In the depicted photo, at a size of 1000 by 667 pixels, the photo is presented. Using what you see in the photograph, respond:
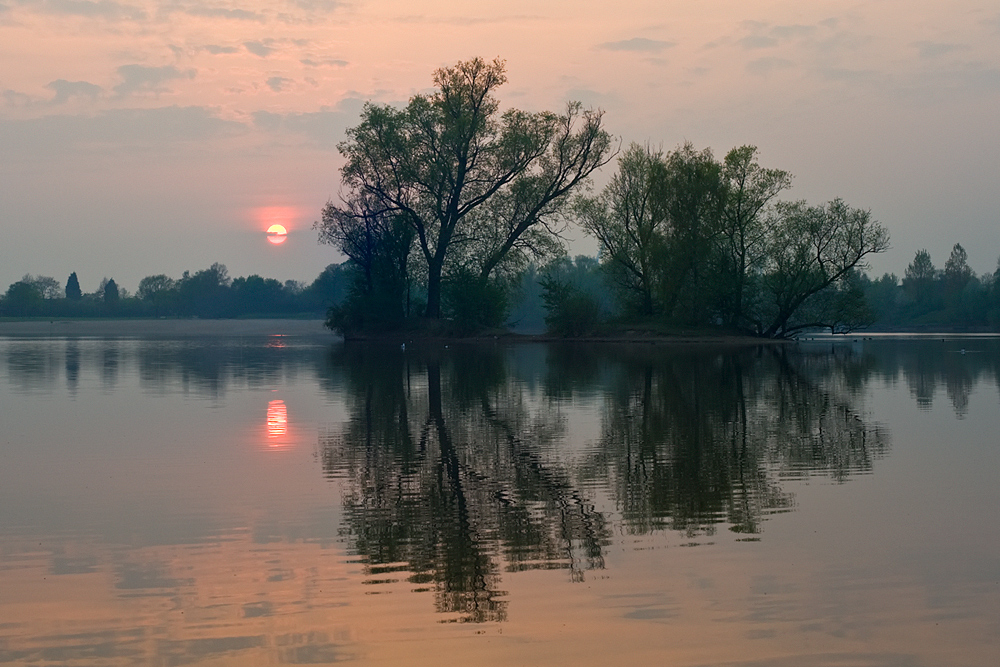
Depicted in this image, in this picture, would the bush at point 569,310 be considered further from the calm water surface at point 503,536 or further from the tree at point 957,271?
the tree at point 957,271

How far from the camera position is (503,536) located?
1073 cm

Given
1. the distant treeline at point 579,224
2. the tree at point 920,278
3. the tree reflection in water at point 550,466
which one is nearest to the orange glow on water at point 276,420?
the tree reflection in water at point 550,466

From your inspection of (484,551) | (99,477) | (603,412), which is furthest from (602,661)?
(603,412)

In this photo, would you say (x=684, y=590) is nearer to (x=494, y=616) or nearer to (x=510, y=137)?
(x=494, y=616)

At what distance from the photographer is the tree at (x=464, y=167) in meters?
72.4

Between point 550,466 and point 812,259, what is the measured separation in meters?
58.5

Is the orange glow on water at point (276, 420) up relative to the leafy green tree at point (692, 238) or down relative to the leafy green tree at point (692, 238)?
down

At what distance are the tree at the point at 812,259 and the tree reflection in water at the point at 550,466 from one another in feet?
127

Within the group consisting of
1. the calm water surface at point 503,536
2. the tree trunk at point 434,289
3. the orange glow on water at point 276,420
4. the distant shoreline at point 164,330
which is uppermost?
the tree trunk at point 434,289

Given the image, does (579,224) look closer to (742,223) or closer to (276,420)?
(742,223)

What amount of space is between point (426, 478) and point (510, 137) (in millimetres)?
60443

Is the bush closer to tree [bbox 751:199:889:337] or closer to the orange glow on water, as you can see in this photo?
tree [bbox 751:199:889:337]

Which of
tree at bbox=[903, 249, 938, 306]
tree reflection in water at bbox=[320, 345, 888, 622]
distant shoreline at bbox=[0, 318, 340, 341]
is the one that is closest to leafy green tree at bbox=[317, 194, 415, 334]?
distant shoreline at bbox=[0, 318, 340, 341]

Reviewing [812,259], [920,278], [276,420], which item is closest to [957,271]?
[920,278]
